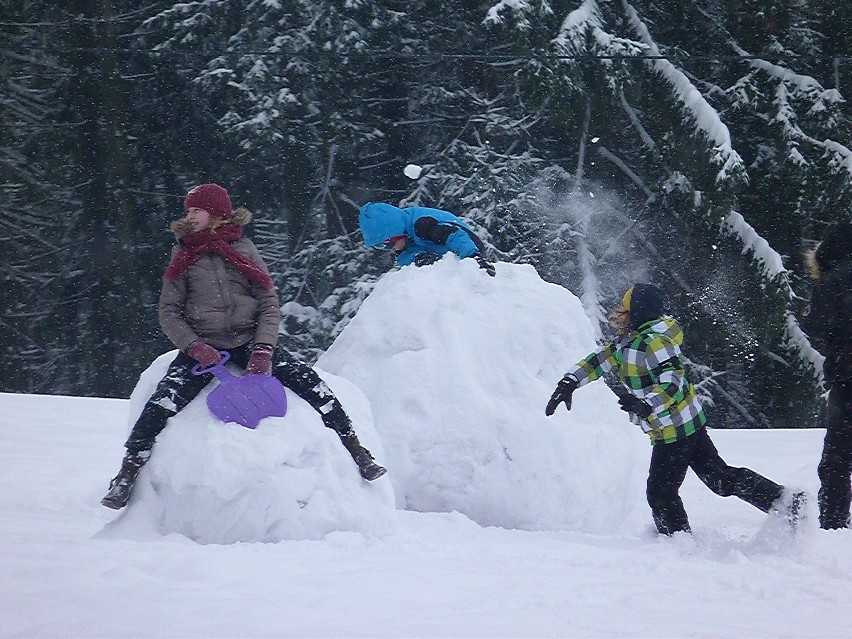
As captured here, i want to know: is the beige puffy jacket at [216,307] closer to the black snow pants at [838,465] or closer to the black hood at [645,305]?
the black hood at [645,305]

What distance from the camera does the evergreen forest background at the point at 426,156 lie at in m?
14.6

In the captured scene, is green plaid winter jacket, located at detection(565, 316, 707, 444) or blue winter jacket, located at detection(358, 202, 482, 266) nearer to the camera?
green plaid winter jacket, located at detection(565, 316, 707, 444)

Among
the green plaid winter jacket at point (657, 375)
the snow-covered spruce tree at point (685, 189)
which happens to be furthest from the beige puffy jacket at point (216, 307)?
the snow-covered spruce tree at point (685, 189)

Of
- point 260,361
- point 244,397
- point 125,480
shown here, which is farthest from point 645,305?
point 125,480

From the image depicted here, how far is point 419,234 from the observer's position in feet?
20.5

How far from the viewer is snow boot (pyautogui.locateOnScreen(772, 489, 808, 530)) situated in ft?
14.2

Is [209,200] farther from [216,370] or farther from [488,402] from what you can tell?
[488,402]

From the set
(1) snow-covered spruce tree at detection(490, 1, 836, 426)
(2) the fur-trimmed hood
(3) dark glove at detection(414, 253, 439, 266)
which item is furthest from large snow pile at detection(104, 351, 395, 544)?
(1) snow-covered spruce tree at detection(490, 1, 836, 426)

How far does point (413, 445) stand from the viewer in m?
5.32

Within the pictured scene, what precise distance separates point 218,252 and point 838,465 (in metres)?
3.35

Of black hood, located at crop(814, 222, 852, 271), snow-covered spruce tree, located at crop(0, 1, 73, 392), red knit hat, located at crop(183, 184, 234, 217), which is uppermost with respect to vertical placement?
black hood, located at crop(814, 222, 852, 271)

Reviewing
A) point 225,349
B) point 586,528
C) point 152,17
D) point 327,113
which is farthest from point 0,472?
point 152,17

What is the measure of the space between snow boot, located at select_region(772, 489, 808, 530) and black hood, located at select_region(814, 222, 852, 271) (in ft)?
4.74

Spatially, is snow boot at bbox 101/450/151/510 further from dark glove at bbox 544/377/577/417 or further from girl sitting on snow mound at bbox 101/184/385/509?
dark glove at bbox 544/377/577/417
